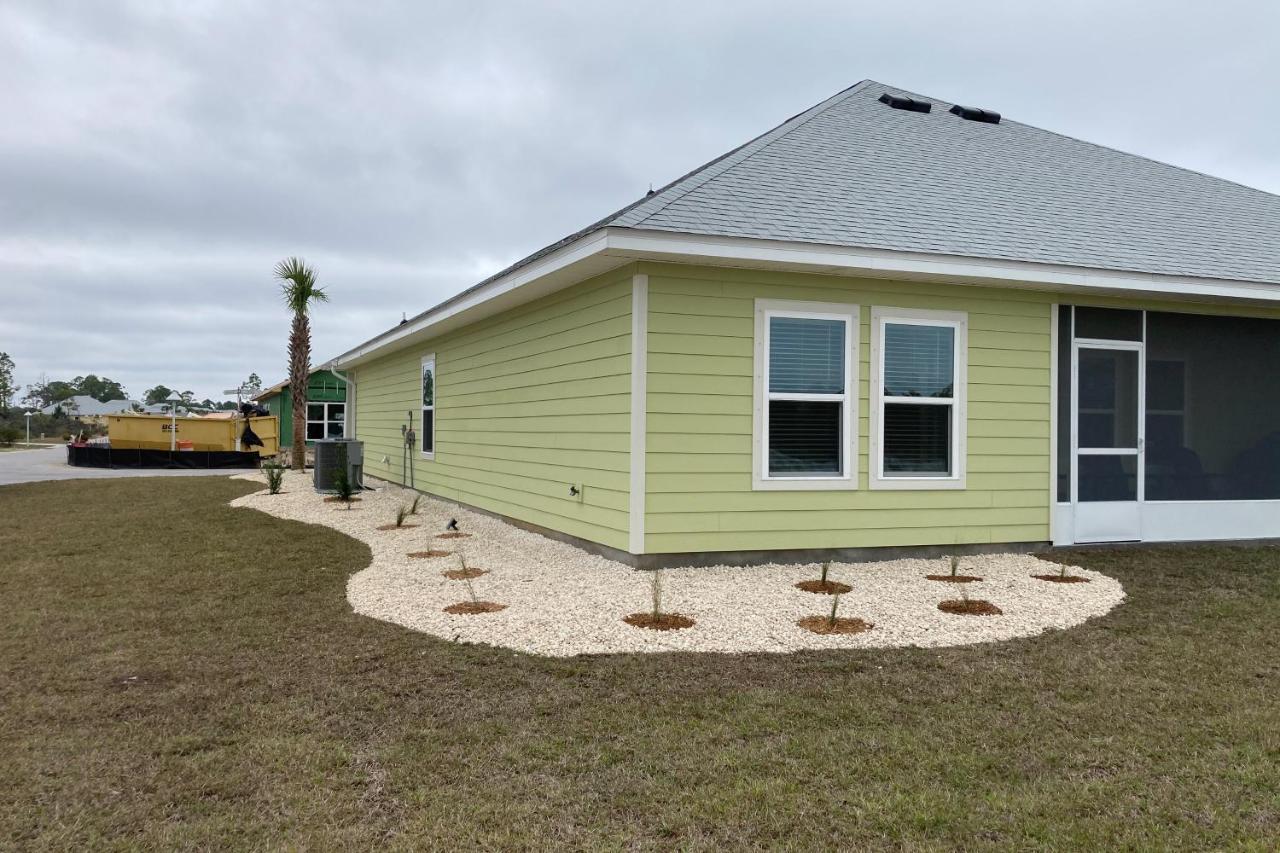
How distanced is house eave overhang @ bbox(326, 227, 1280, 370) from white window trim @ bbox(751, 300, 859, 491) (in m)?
0.33

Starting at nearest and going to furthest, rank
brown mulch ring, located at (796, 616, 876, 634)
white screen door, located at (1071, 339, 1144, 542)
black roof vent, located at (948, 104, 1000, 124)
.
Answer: brown mulch ring, located at (796, 616, 876, 634), white screen door, located at (1071, 339, 1144, 542), black roof vent, located at (948, 104, 1000, 124)

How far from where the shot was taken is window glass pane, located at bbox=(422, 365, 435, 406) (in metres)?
13.2

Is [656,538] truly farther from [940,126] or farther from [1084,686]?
[940,126]

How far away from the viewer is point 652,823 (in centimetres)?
260

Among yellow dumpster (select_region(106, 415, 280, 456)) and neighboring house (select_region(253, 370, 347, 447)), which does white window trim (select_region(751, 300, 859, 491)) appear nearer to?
yellow dumpster (select_region(106, 415, 280, 456))

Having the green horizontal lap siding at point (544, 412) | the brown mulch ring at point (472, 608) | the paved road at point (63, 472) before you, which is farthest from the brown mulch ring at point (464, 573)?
the paved road at point (63, 472)

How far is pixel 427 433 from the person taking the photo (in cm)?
1367

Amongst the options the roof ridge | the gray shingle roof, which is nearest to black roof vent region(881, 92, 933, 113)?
the gray shingle roof

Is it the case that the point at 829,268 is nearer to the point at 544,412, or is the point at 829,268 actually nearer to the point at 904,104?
the point at 544,412

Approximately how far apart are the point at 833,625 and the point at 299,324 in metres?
18.5

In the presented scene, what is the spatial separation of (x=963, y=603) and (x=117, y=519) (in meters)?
10.1

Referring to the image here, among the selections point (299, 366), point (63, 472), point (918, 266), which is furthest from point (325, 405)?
point (918, 266)

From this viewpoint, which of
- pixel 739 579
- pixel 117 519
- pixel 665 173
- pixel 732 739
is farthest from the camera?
pixel 665 173

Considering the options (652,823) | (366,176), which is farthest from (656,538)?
(366,176)
